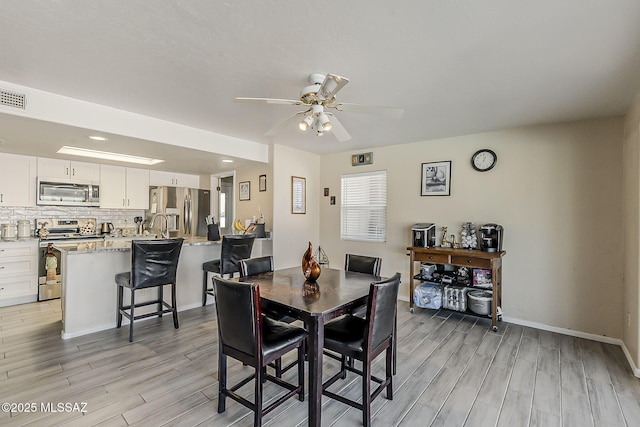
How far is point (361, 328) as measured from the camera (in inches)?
83.5

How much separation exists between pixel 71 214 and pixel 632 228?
740 centimetres

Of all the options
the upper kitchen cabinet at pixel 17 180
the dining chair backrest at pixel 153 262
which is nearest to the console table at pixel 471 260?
the dining chair backrest at pixel 153 262

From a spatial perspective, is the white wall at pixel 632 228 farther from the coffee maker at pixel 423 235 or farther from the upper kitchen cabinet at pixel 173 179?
the upper kitchen cabinet at pixel 173 179

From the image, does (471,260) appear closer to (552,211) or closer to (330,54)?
(552,211)

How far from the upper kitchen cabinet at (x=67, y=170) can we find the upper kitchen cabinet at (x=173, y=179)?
87cm

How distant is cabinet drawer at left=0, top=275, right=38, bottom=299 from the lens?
13.4 ft

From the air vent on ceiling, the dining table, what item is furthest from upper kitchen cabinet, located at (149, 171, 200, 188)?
the dining table

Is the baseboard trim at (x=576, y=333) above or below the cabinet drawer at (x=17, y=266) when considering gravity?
below

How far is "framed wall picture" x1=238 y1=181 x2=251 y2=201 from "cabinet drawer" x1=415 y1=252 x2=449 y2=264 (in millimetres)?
2855

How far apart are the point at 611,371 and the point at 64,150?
21.0 ft

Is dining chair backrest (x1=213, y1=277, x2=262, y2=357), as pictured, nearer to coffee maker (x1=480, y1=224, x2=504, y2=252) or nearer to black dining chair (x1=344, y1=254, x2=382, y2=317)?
black dining chair (x1=344, y1=254, x2=382, y2=317)

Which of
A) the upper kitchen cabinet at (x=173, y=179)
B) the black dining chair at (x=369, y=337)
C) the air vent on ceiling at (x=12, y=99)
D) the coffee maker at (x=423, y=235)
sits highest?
the air vent on ceiling at (x=12, y=99)

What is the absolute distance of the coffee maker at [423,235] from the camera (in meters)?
4.02

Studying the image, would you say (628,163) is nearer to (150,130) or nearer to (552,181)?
(552,181)
